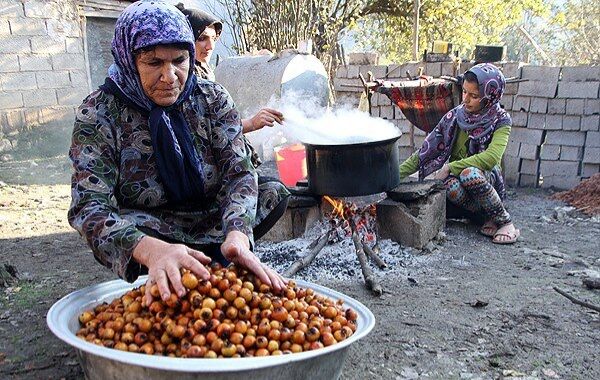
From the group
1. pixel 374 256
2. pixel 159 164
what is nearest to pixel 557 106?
pixel 374 256

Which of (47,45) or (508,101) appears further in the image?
(47,45)

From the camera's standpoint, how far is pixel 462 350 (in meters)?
2.90

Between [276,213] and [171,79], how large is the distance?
1021mm

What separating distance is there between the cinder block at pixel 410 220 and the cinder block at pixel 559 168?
2629 mm

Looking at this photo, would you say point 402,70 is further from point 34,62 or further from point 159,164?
point 34,62

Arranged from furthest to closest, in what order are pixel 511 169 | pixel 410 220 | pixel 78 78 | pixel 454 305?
pixel 78 78 → pixel 511 169 → pixel 410 220 → pixel 454 305

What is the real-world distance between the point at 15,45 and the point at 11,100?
0.87 meters

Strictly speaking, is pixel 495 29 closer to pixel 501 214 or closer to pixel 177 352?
pixel 501 214

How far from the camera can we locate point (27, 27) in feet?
29.6

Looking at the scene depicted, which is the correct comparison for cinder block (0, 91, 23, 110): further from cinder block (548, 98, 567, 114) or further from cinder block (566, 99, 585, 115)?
cinder block (566, 99, 585, 115)

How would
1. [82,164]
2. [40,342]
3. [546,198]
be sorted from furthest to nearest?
[546,198]
[40,342]
[82,164]

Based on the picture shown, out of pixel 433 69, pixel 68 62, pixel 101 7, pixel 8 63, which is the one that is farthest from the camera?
pixel 101 7

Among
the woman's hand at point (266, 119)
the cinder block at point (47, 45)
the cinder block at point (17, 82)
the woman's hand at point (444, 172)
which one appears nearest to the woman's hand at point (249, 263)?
the woman's hand at point (266, 119)

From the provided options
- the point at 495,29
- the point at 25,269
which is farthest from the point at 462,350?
the point at 495,29
